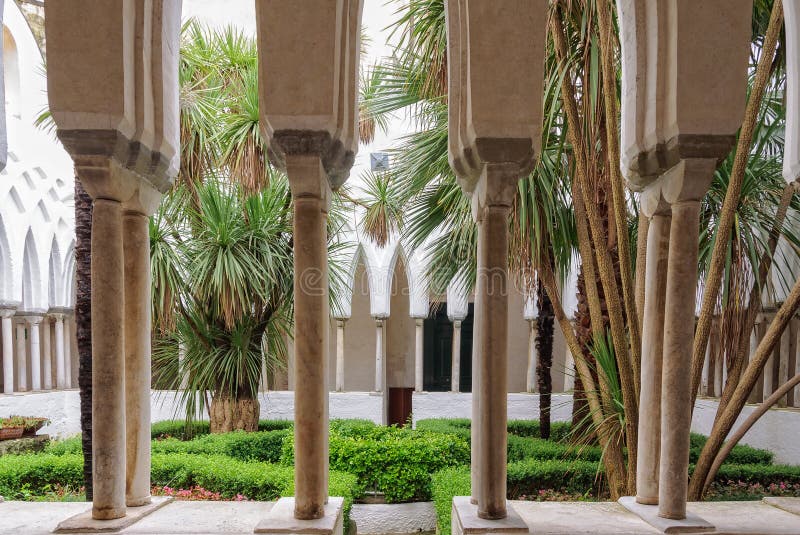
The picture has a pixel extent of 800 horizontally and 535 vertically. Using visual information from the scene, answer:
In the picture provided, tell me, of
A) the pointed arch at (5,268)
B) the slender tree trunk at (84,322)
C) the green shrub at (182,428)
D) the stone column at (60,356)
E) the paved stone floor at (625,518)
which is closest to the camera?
the paved stone floor at (625,518)

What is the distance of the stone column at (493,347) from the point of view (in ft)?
9.01

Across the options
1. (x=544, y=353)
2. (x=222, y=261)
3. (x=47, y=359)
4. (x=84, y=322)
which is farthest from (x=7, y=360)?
(x=544, y=353)

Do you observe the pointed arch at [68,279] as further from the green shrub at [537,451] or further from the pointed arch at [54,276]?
the green shrub at [537,451]

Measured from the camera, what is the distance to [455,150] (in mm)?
2988

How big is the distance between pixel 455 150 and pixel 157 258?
4.76 meters

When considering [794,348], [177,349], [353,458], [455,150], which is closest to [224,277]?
[177,349]

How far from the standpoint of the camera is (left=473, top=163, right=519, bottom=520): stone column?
9.01 ft

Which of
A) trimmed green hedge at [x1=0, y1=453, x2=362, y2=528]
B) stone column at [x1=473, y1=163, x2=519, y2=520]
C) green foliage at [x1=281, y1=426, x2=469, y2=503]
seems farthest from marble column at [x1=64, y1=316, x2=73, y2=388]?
stone column at [x1=473, y1=163, x2=519, y2=520]

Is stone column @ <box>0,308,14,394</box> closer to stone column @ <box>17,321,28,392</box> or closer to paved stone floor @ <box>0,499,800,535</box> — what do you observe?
stone column @ <box>17,321,28,392</box>

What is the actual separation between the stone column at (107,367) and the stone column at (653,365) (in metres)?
2.53

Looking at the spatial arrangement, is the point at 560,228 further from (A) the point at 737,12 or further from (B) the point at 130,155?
(B) the point at 130,155

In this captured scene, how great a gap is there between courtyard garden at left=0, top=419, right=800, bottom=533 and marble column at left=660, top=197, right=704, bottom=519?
211 cm

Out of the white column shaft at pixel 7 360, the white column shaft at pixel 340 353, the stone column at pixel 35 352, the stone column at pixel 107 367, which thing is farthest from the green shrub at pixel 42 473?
the stone column at pixel 35 352

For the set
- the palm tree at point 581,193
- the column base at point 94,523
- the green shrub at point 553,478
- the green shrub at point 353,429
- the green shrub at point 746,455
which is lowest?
the green shrub at point 746,455
